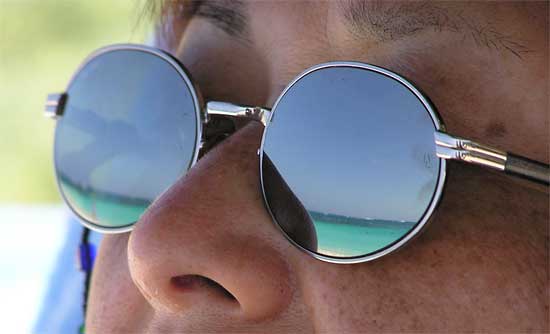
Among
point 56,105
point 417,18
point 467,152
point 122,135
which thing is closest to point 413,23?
point 417,18

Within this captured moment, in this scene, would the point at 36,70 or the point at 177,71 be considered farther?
the point at 36,70

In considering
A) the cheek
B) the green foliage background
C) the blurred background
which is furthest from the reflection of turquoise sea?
the green foliage background

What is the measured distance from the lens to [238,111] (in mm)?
1165

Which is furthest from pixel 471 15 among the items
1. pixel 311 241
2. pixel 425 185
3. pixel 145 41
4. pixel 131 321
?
pixel 145 41

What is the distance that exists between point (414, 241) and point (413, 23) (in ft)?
0.91

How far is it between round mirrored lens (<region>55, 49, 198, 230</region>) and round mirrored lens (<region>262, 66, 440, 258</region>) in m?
0.25

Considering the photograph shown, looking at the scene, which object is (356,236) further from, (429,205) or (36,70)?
(36,70)

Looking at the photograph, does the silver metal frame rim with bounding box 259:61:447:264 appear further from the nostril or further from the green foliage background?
the green foliage background

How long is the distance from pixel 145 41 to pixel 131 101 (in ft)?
1.44

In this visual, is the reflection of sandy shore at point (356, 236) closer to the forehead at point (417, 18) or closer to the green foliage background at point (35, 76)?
the forehead at point (417, 18)

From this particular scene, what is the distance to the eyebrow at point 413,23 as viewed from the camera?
94cm

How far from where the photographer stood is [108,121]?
132 centimetres

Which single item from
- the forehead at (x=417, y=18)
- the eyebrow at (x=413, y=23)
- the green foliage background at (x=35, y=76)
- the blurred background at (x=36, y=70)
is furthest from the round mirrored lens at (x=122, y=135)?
the green foliage background at (x=35, y=76)

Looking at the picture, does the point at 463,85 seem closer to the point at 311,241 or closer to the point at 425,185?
the point at 425,185
